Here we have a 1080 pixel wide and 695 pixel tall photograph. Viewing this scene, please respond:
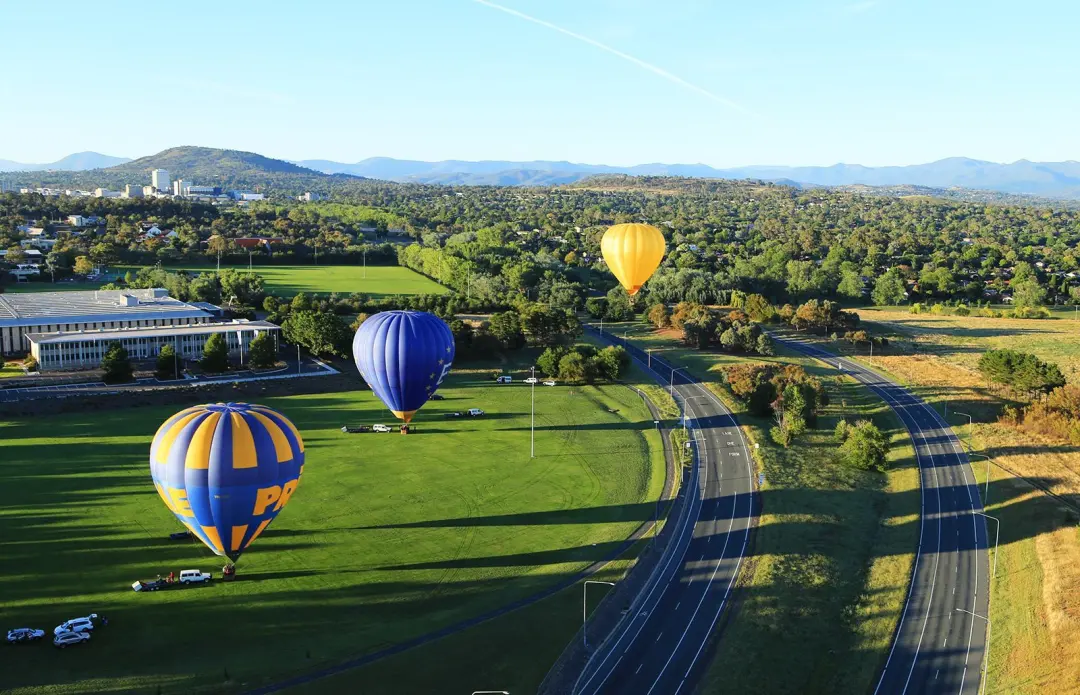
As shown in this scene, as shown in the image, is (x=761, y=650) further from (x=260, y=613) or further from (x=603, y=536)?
(x=260, y=613)

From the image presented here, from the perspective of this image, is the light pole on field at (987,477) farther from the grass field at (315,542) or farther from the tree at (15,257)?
the tree at (15,257)

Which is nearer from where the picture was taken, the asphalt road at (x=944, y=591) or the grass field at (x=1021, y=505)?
the asphalt road at (x=944, y=591)

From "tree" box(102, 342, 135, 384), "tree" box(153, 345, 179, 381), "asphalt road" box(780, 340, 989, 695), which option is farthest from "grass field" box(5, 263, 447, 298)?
"asphalt road" box(780, 340, 989, 695)

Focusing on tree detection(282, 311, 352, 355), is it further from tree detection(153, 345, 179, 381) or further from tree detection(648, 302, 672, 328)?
tree detection(648, 302, 672, 328)

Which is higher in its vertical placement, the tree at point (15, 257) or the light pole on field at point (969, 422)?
the tree at point (15, 257)

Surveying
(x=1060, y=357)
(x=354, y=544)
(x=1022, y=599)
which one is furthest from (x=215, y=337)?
(x=1060, y=357)

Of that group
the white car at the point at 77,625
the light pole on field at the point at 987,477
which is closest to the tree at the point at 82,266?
the white car at the point at 77,625

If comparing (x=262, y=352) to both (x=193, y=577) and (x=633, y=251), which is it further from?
(x=193, y=577)
